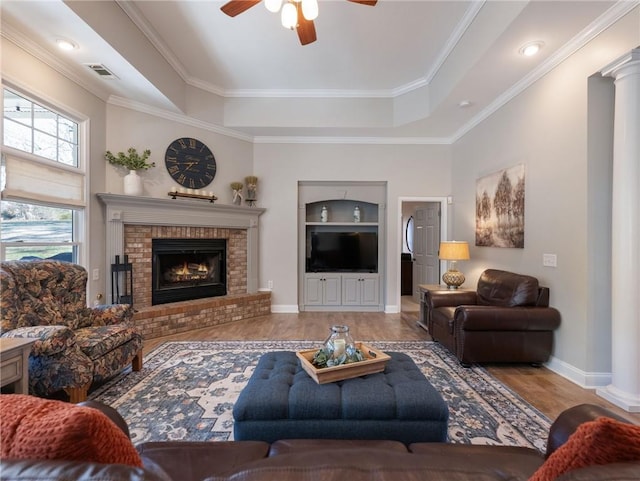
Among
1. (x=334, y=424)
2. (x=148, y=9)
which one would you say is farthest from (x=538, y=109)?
(x=148, y=9)

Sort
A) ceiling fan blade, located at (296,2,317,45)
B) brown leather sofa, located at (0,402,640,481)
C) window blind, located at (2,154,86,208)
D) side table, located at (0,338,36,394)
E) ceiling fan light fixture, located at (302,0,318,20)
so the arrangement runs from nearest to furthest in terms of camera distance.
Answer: brown leather sofa, located at (0,402,640,481) → side table, located at (0,338,36,394) → ceiling fan light fixture, located at (302,0,318,20) → ceiling fan blade, located at (296,2,317,45) → window blind, located at (2,154,86,208)

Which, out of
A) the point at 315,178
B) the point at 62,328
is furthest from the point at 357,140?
the point at 62,328

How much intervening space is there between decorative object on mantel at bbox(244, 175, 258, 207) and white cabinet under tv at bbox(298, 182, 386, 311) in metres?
0.81

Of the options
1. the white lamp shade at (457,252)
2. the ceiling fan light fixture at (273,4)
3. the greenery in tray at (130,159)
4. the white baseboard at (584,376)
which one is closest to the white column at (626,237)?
the white baseboard at (584,376)

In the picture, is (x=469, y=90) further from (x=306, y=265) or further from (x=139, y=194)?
(x=139, y=194)

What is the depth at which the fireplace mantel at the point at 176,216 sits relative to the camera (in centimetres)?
378

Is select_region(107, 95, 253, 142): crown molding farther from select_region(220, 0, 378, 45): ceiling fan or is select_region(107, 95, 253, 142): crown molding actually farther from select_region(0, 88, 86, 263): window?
select_region(220, 0, 378, 45): ceiling fan

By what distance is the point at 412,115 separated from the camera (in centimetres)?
450

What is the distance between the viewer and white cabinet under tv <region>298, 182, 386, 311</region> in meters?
5.47

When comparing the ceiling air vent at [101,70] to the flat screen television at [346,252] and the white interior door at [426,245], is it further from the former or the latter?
the white interior door at [426,245]

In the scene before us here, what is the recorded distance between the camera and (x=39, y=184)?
2961 mm

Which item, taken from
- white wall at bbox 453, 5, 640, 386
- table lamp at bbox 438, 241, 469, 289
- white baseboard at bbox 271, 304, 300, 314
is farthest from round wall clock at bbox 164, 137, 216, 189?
white wall at bbox 453, 5, 640, 386

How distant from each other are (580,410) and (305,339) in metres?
3.05

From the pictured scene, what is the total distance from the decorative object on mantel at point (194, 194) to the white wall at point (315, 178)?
0.93 meters
